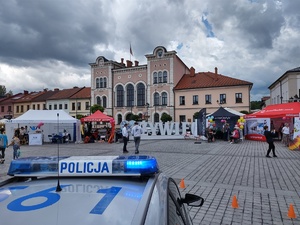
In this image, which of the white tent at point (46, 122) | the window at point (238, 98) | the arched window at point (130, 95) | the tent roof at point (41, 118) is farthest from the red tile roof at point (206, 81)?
the tent roof at point (41, 118)

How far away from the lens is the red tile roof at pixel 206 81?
4647 centimetres

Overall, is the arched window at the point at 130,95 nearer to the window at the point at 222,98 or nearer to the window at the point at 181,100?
the window at the point at 181,100

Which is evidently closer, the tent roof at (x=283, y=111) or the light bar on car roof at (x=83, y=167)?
the light bar on car roof at (x=83, y=167)

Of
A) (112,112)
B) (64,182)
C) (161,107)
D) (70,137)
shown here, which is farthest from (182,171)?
(112,112)

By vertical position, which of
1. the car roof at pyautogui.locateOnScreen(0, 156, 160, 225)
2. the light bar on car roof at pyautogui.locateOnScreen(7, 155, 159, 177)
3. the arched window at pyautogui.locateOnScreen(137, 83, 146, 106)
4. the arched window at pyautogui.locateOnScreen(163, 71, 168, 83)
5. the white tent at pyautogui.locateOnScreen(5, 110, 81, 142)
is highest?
the arched window at pyautogui.locateOnScreen(163, 71, 168, 83)

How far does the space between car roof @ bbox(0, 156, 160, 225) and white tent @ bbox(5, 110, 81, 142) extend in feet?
68.8

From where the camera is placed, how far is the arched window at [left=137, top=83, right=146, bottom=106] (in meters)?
52.7

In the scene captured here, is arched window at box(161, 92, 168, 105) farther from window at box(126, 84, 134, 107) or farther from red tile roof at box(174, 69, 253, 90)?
window at box(126, 84, 134, 107)

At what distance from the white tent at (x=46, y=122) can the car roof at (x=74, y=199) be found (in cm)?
2097

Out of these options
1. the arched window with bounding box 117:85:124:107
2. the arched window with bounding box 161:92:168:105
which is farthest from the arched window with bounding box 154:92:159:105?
the arched window with bounding box 117:85:124:107

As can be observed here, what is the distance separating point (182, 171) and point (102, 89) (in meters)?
48.6

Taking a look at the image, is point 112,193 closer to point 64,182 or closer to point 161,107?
point 64,182

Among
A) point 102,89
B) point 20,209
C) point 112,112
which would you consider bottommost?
point 20,209

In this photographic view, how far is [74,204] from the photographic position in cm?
180
